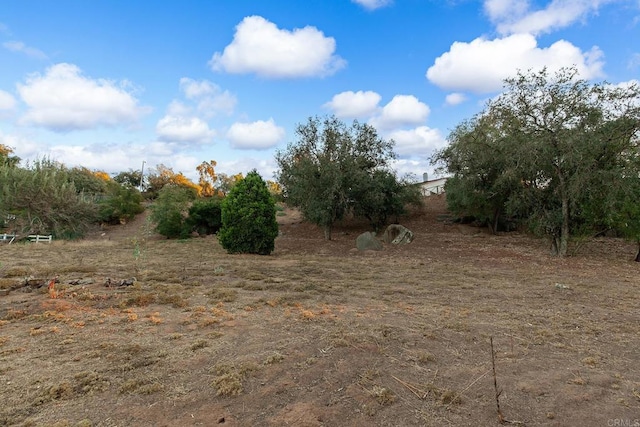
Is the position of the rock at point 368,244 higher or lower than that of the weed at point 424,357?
higher

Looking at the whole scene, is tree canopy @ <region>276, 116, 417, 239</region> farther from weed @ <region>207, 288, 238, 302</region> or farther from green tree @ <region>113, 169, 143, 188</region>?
green tree @ <region>113, 169, 143, 188</region>

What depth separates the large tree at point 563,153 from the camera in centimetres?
1051

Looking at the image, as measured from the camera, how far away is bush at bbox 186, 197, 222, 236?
72.7ft

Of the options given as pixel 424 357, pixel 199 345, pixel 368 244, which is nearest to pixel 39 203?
pixel 368 244

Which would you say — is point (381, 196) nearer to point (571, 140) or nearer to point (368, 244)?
point (368, 244)

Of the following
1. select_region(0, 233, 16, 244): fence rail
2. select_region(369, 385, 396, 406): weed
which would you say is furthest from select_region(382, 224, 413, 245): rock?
select_region(0, 233, 16, 244): fence rail

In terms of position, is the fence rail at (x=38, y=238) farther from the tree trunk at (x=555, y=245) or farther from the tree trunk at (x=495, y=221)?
the tree trunk at (x=555, y=245)

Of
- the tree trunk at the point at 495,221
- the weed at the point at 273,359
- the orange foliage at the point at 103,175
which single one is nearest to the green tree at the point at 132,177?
the orange foliage at the point at 103,175

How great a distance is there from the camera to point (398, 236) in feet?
52.9

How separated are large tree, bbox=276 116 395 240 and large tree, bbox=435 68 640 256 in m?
5.24

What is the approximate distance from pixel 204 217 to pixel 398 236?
12.0m

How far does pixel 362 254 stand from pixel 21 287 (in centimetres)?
988

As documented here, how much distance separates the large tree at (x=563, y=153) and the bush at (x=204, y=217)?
15210mm

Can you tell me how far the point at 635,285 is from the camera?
8.00m
